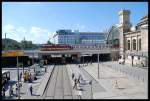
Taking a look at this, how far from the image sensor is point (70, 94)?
30734mm

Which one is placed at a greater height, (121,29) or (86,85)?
(121,29)

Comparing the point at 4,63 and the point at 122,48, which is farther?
the point at 122,48

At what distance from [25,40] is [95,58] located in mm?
50159

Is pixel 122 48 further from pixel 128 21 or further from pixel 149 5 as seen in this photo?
pixel 149 5

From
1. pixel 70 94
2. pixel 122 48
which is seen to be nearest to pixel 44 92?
pixel 70 94

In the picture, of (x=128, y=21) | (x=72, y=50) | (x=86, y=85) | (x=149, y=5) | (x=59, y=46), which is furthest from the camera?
(x=59, y=46)

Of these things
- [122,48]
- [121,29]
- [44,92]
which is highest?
[121,29]

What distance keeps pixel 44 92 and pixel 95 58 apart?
6680cm

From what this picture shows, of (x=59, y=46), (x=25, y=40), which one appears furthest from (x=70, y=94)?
(x=25, y=40)

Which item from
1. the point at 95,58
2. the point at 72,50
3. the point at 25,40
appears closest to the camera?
the point at 72,50

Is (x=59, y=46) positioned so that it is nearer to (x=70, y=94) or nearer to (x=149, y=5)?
(x=70, y=94)

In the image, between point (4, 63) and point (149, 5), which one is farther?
point (4, 63)

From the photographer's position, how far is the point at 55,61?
90562mm

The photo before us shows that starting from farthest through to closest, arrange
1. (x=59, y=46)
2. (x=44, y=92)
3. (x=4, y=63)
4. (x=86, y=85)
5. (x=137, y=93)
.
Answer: (x=59, y=46) → (x=4, y=63) → (x=86, y=85) → (x=44, y=92) → (x=137, y=93)
